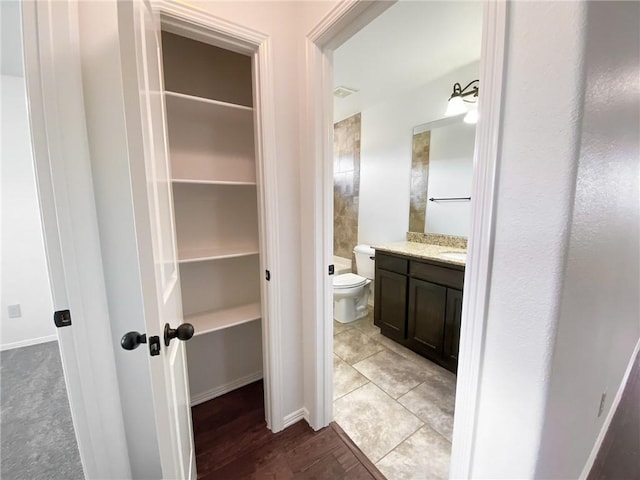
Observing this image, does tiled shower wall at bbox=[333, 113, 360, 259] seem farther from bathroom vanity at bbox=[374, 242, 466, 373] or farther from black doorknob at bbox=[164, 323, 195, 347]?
black doorknob at bbox=[164, 323, 195, 347]

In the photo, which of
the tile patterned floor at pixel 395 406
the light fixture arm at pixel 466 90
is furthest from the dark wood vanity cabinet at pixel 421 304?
the light fixture arm at pixel 466 90

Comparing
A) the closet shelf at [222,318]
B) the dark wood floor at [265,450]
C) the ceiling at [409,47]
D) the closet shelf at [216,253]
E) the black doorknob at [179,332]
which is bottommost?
the dark wood floor at [265,450]

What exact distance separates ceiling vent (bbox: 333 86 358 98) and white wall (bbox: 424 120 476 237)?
923 millimetres

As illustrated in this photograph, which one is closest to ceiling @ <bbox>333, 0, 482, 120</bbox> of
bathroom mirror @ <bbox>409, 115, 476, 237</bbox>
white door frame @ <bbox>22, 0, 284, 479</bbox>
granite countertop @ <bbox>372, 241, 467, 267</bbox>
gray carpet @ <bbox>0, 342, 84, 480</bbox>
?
bathroom mirror @ <bbox>409, 115, 476, 237</bbox>

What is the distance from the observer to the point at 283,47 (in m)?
1.33

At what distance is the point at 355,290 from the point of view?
108 inches

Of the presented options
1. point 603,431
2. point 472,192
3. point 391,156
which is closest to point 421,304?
point 603,431

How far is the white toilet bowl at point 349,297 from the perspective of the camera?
2.70 metres

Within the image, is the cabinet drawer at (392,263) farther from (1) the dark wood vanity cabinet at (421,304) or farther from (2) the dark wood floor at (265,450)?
(2) the dark wood floor at (265,450)

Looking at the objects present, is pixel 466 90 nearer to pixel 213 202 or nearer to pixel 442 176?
pixel 442 176

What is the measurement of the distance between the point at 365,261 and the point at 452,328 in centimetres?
130

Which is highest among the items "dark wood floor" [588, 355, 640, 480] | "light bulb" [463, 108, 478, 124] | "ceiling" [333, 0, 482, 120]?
"ceiling" [333, 0, 482, 120]

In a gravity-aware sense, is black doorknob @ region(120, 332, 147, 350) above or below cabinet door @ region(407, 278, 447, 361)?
above

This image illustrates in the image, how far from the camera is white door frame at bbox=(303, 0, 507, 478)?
0.68 m
